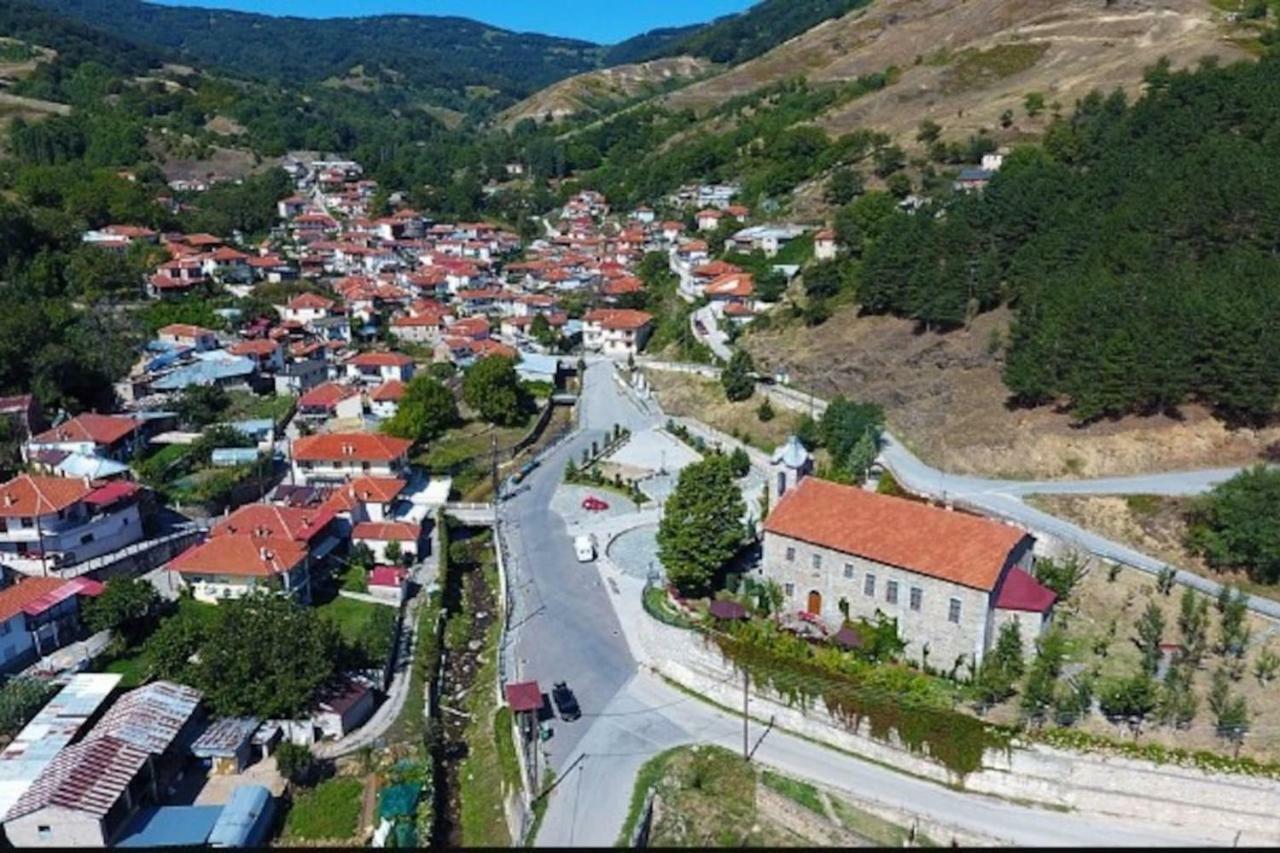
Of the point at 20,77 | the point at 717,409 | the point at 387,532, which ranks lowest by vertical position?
the point at 387,532

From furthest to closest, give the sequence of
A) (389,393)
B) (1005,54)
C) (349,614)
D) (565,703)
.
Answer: (1005,54) → (389,393) → (349,614) → (565,703)

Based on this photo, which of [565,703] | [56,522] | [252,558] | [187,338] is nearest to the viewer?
[565,703]

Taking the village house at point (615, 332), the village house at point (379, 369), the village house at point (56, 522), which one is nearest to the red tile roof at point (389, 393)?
the village house at point (379, 369)

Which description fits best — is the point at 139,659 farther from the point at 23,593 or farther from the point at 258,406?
the point at 258,406

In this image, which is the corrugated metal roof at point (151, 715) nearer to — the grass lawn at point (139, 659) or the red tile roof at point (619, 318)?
the grass lawn at point (139, 659)

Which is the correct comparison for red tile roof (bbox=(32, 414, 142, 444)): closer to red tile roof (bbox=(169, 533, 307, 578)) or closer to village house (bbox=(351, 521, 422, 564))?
red tile roof (bbox=(169, 533, 307, 578))

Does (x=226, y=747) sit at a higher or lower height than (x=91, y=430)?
lower

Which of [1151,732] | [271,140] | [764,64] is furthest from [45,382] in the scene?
[764,64]

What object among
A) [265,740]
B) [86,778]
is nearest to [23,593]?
[86,778]

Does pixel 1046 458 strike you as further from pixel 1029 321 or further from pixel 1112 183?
pixel 1112 183
